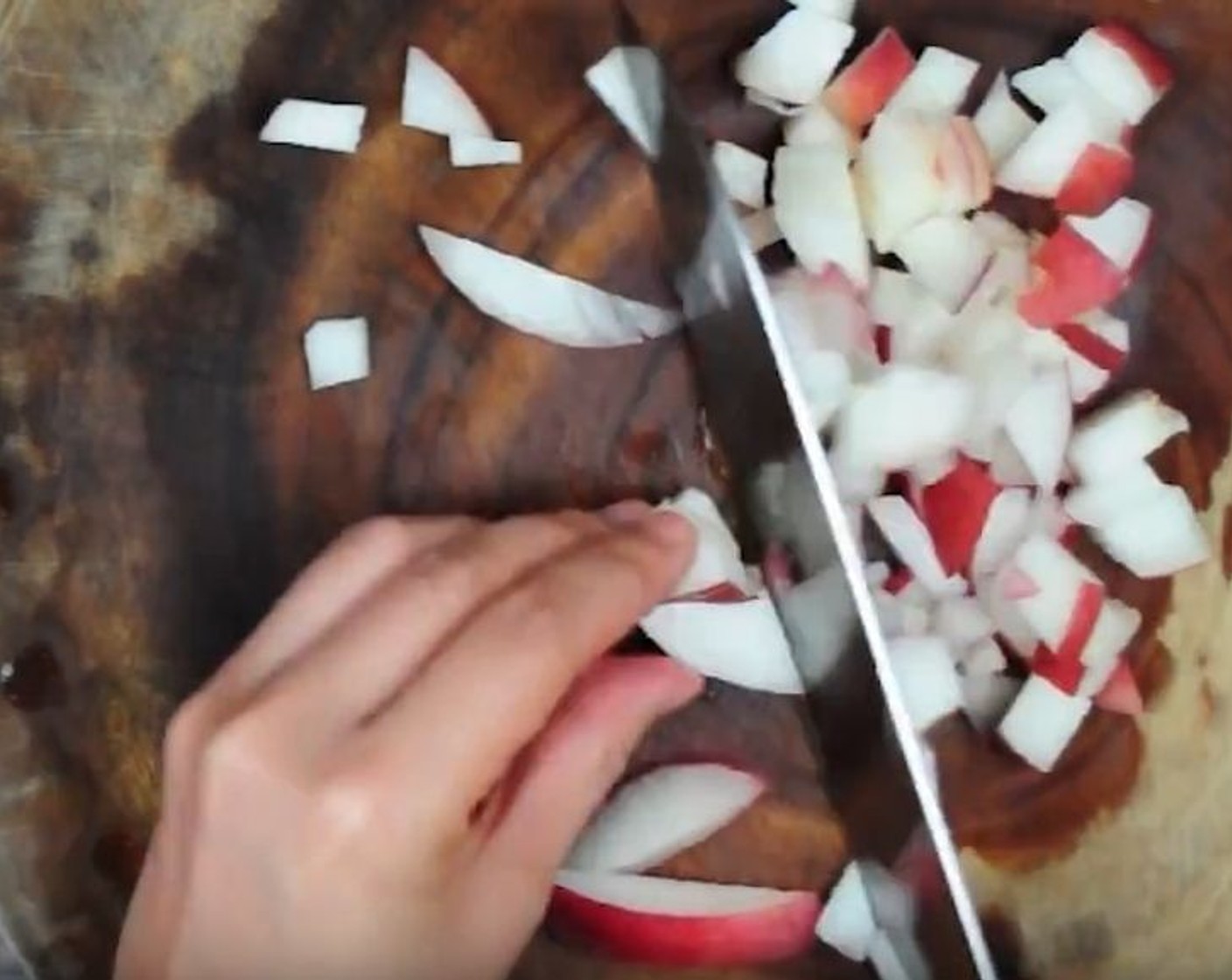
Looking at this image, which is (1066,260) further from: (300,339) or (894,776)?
(300,339)

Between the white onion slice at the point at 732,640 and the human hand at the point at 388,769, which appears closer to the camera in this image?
→ the human hand at the point at 388,769

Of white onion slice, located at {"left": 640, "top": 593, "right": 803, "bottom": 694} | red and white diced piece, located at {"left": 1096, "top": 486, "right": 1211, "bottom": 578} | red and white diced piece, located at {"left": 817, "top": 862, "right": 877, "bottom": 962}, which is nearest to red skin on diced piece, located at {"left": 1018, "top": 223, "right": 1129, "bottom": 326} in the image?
red and white diced piece, located at {"left": 1096, "top": 486, "right": 1211, "bottom": 578}

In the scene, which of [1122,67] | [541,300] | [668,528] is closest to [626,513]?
[668,528]

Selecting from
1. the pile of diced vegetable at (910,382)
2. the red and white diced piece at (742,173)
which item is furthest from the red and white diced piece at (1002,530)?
the red and white diced piece at (742,173)

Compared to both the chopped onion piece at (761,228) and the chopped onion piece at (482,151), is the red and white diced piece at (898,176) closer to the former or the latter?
the chopped onion piece at (761,228)

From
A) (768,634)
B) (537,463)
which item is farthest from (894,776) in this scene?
(537,463)

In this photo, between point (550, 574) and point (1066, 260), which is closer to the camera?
point (550, 574)
